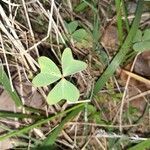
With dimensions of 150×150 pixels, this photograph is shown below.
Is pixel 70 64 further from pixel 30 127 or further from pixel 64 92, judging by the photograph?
pixel 30 127

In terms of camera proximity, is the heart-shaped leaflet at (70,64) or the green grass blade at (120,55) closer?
the heart-shaped leaflet at (70,64)

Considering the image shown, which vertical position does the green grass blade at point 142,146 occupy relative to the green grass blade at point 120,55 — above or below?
below

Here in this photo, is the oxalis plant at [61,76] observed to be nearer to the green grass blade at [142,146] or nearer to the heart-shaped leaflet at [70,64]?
the heart-shaped leaflet at [70,64]

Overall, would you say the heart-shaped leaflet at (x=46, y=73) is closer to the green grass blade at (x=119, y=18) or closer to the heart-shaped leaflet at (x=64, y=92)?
the heart-shaped leaflet at (x=64, y=92)

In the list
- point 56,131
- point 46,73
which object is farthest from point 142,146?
point 46,73

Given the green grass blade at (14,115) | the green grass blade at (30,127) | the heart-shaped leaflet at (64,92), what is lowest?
the green grass blade at (30,127)

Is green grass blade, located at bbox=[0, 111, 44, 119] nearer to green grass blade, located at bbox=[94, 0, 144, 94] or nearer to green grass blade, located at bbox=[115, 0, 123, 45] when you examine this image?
green grass blade, located at bbox=[94, 0, 144, 94]

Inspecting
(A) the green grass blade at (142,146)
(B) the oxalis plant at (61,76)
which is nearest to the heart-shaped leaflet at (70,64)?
(B) the oxalis plant at (61,76)
